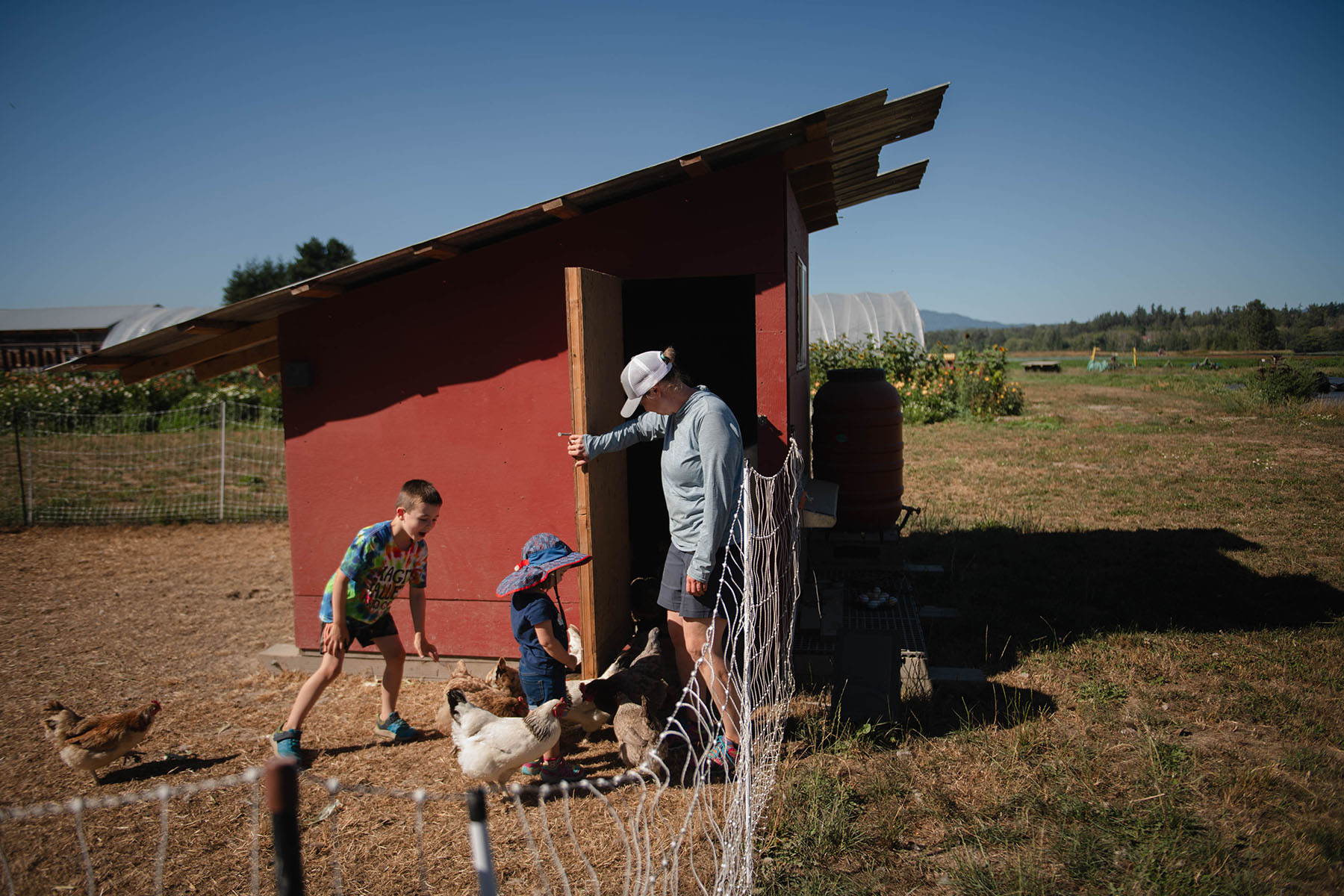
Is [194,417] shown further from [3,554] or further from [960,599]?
[960,599]

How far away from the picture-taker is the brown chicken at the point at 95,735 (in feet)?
13.1

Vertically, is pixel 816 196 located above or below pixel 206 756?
above

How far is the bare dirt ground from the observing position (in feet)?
11.1

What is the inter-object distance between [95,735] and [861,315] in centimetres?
3537

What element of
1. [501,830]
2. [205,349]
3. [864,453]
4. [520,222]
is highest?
[520,222]

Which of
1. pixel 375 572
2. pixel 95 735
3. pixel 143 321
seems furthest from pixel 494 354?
pixel 143 321

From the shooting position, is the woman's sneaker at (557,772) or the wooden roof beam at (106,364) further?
the wooden roof beam at (106,364)

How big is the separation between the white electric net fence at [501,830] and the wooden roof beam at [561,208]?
212 cm

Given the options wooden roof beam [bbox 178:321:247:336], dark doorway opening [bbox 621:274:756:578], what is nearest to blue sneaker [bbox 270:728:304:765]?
wooden roof beam [bbox 178:321:247:336]

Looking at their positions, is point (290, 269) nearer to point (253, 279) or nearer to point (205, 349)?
point (253, 279)

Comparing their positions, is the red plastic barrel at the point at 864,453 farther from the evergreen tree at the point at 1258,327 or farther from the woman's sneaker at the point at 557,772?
the evergreen tree at the point at 1258,327

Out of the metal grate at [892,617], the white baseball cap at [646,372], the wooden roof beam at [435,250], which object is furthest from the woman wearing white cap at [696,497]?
the wooden roof beam at [435,250]

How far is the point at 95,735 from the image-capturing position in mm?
4016

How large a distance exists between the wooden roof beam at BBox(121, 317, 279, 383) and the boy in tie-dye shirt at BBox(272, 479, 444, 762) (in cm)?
231
